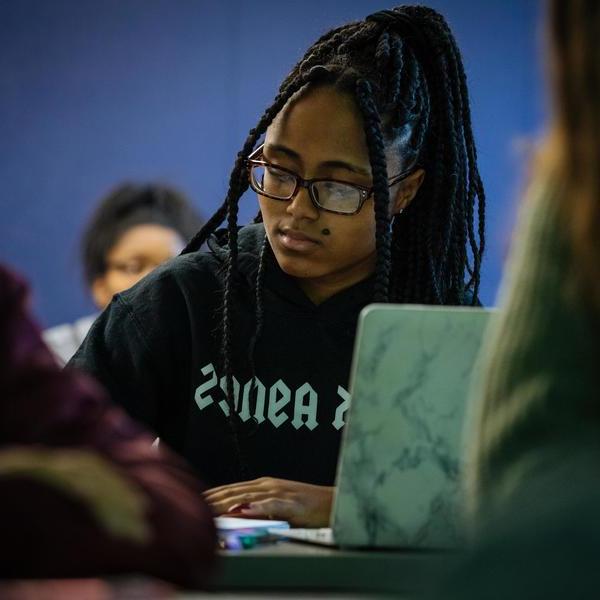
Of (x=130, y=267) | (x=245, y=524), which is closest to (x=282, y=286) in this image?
(x=245, y=524)

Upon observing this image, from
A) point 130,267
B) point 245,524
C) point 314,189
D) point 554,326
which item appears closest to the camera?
point 554,326

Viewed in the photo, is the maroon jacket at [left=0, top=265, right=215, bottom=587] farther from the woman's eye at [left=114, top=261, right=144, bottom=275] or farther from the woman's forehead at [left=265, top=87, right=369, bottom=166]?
the woman's eye at [left=114, top=261, right=144, bottom=275]

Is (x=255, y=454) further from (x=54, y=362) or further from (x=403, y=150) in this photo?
(x=54, y=362)

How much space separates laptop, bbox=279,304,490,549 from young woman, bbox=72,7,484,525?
0.58 metres

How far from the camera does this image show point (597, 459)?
0.69 metres

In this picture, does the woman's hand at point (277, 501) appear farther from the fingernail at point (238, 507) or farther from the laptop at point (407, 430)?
the laptop at point (407, 430)

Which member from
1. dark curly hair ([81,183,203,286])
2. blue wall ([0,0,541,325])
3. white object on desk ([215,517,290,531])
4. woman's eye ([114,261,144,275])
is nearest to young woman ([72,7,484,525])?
white object on desk ([215,517,290,531])

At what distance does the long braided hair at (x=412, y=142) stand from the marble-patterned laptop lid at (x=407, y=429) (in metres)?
0.70

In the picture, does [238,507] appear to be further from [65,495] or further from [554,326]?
Answer: [554,326]

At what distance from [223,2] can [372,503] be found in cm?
355

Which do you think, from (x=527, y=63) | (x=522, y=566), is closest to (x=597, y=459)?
(x=522, y=566)

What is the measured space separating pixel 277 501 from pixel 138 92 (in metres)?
3.24

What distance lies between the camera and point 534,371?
800 millimetres

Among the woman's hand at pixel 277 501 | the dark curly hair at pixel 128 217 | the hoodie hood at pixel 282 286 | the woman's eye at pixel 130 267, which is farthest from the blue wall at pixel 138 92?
the woman's hand at pixel 277 501
